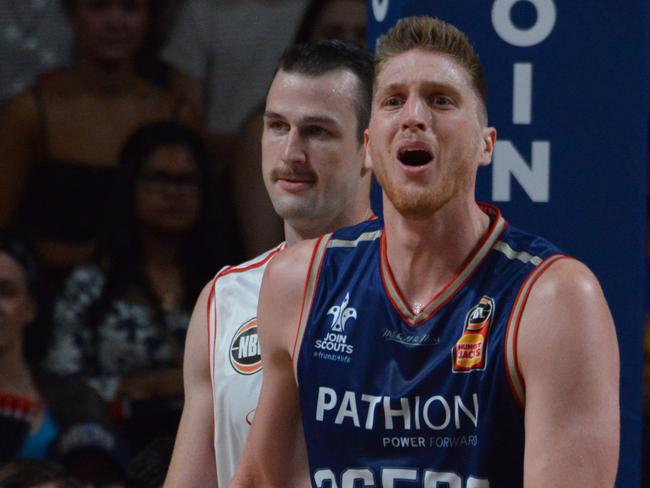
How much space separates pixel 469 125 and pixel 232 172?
3153 millimetres

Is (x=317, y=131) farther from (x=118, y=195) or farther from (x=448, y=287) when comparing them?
(x=118, y=195)

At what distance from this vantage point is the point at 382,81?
2580 millimetres

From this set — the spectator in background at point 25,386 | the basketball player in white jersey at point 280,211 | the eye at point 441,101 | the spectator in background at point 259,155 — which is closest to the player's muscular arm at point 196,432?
the basketball player in white jersey at point 280,211

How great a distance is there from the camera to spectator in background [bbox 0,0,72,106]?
5.52 m

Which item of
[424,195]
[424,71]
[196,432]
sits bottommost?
[196,432]

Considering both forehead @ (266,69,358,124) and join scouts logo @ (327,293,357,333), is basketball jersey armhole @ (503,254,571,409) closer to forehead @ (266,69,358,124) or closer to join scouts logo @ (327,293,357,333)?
join scouts logo @ (327,293,357,333)

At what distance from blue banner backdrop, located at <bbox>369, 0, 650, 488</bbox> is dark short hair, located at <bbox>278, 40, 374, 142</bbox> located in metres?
0.34

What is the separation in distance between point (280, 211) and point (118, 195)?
2.05 metres

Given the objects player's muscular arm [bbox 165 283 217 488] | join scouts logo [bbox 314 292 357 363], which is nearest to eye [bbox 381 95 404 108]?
join scouts logo [bbox 314 292 357 363]

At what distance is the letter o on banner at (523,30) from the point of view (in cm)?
314

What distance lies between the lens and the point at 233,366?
3.27 meters

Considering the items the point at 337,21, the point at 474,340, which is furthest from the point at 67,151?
the point at 474,340

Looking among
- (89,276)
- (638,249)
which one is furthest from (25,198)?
(638,249)

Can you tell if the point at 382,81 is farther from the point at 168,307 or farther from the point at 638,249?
the point at 168,307
